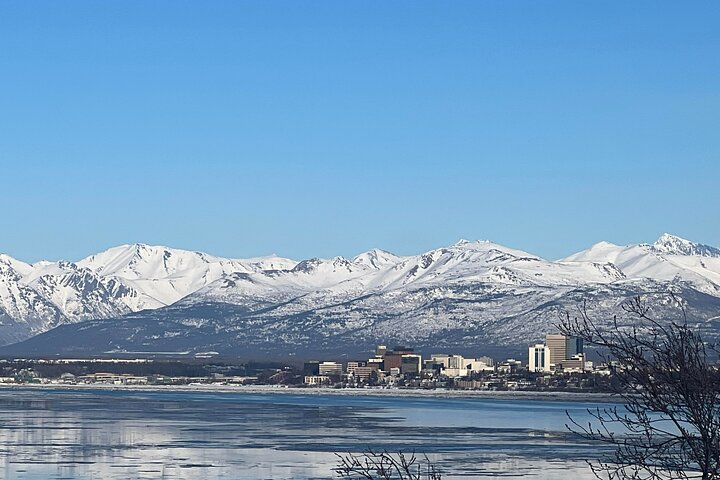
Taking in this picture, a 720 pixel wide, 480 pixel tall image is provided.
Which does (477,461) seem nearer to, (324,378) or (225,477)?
(225,477)

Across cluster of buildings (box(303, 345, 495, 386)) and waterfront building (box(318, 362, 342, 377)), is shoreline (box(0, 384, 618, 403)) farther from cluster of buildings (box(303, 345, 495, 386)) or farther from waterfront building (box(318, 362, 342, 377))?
waterfront building (box(318, 362, 342, 377))

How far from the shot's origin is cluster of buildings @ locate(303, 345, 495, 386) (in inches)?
6442

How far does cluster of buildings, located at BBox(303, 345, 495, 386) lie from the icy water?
7980cm

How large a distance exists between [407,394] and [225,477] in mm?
92518

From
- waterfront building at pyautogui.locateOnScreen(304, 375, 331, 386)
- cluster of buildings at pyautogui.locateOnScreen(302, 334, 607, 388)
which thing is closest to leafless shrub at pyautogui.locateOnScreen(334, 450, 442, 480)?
waterfront building at pyautogui.locateOnScreen(304, 375, 331, 386)

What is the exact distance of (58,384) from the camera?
520ft

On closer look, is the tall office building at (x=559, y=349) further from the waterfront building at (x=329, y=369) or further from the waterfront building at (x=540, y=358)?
the waterfront building at (x=329, y=369)

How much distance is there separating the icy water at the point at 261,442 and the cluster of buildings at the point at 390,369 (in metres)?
79.8

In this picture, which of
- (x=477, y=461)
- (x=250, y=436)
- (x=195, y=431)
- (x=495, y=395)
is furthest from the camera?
(x=495, y=395)

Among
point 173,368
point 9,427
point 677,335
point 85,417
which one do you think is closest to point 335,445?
point 9,427

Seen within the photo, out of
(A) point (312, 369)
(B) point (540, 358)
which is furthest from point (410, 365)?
Answer: (B) point (540, 358)

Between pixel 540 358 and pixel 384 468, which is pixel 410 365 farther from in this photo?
pixel 384 468

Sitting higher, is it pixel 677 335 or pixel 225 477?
pixel 677 335

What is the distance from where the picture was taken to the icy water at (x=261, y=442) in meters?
38.1
